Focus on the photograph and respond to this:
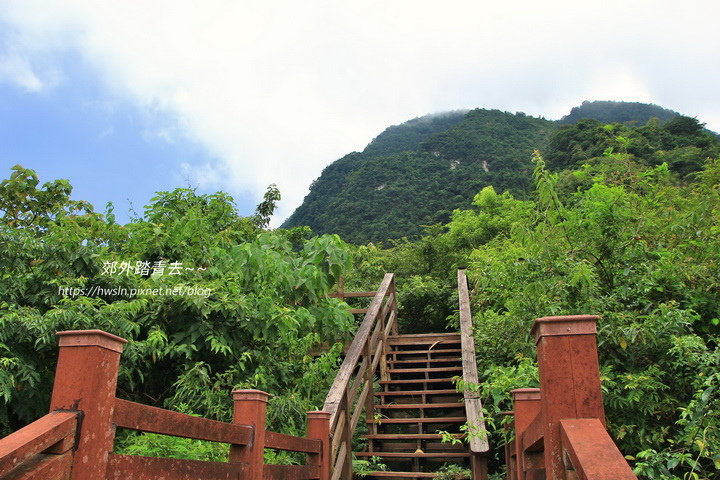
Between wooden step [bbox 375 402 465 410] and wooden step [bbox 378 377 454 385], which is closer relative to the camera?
wooden step [bbox 375 402 465 410]

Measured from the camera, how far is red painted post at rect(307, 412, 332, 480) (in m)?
3.54

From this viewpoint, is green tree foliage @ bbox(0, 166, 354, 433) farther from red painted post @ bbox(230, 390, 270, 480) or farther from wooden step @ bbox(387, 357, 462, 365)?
wooden step @ bbox(387, 357, 462, 365)

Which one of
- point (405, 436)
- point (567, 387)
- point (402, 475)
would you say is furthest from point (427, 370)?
point (567, 387)

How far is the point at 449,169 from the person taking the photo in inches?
1158

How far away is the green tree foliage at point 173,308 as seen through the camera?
11.3ft

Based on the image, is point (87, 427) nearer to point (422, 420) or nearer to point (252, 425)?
point (252, 425)

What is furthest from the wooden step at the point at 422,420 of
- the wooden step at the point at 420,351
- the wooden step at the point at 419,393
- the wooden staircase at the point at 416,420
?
the wooden step at the point at 420,351

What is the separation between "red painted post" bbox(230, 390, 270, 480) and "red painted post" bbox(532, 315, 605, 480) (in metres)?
1.48

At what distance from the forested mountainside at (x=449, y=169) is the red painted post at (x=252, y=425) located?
53.5 ft

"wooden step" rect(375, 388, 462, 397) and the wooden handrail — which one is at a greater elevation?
the wooden handrail

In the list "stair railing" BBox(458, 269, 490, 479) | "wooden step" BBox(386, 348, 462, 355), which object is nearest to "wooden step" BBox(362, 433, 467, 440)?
"stair railing" BBox(458, 269, 490, 479)

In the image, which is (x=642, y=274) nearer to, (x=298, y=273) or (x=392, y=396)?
(x=298, y=273)

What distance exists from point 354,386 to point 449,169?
25.3 m

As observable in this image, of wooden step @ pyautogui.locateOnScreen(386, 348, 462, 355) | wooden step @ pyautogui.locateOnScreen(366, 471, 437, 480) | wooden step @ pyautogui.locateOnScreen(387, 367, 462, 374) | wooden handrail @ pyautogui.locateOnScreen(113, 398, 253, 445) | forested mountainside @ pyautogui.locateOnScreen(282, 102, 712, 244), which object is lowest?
wooden step @ pyautogui.locateOnScreen(366, 471, 437, 480)
